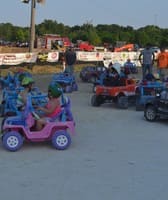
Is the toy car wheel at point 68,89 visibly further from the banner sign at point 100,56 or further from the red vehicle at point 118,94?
the banner sign at point 100,56

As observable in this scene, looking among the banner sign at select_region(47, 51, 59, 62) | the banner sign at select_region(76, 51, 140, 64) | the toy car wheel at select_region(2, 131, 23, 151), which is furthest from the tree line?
the toy car wheel at select_region(2, 131, 23, 151)

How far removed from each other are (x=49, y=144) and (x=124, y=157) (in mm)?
1481

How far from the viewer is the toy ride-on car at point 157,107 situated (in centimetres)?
1102

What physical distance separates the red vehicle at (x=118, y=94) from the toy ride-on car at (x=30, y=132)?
5.43m

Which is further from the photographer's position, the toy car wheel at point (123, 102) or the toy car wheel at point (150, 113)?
the toy car wheel at point (123, 102)

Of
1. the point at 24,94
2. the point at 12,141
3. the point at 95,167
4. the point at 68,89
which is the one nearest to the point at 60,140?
the point at 12,141

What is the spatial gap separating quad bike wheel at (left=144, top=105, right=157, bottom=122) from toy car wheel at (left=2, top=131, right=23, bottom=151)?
4.13m

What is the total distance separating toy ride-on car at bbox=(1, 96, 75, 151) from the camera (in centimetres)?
809

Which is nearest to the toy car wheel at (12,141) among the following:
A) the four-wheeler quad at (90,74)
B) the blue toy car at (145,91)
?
the blue toy car at (145,91)

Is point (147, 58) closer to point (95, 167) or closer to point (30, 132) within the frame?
point (30, 132)

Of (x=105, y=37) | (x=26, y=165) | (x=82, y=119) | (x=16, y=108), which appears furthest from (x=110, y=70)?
(x=105, y=37)

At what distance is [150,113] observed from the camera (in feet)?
37.4

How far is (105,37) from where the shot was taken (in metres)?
83.9

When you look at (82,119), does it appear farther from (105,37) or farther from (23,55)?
(105,37)
